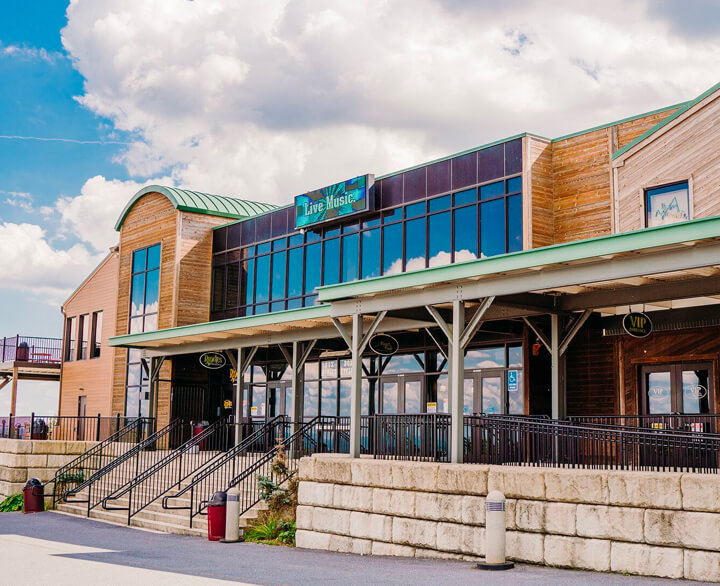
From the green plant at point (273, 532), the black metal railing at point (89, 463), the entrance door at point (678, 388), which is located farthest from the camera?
the black metal railing at point (89, 463)

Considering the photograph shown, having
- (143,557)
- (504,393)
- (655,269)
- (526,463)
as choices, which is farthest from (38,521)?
(655,269)

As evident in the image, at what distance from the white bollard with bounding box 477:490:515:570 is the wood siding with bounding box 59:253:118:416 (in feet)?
75.2

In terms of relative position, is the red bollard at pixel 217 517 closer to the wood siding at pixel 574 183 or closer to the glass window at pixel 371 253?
the wood siding at pixel 574 183

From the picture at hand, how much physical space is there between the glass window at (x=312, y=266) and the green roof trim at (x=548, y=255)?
9446 millimetres

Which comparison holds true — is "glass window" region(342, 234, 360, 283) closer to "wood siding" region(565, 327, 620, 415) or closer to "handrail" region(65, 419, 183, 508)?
"handrail" region(65, 419, 183, 508)

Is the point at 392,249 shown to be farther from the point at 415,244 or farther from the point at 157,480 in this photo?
the point at 157,480

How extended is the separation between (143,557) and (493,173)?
11840mm

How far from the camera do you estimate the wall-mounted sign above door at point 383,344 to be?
20.4 m

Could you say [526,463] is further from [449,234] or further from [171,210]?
[171,210]

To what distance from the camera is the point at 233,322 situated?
23.1 metres

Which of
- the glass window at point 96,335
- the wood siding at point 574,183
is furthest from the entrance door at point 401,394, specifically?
the glass window at point 96,335

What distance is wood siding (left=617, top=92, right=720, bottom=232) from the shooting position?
1750cm

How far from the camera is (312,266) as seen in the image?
87.5ft

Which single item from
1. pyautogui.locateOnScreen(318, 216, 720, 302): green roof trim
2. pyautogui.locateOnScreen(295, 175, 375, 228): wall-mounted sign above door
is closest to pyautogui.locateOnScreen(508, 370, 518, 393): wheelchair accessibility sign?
pyautogui.locateOnScreen(318, 216, 720, 302): green roof trim
